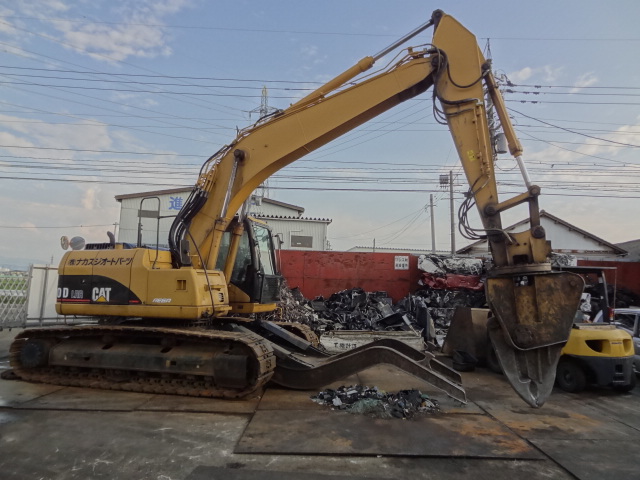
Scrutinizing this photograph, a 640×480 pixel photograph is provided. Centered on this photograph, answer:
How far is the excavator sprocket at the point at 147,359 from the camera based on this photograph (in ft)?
18.0

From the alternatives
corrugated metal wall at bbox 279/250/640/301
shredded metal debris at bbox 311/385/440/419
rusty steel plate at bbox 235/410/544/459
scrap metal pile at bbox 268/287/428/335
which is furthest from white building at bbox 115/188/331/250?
rusty steel plate at bbox 235/410/544/459

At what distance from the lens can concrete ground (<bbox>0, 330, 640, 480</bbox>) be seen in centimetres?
358

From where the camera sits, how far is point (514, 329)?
4.44m

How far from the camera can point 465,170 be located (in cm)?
516

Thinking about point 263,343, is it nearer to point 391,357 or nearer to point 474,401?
point 391,357

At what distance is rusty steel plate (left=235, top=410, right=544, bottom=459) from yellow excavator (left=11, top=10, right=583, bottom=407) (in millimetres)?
579

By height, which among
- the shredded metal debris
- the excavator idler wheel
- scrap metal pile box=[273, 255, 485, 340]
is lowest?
the shredded metal debris

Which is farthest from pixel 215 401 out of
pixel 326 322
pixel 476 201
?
pixel 326 322

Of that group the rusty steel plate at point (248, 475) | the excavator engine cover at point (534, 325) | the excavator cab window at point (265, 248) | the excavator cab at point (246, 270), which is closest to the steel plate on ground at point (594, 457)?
the excavator engine cover at point (534, 325)

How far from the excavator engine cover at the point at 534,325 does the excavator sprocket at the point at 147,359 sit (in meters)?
2.92

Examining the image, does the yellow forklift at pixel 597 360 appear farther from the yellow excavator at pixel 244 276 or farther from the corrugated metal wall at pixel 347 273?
the corrugated metal wall at pixel 347 273

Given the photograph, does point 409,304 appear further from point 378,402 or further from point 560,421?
point 378,402

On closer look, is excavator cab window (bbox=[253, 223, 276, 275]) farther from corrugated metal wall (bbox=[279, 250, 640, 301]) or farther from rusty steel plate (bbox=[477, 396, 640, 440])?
corrugated metal wall (bbox=[279, 250, 640, 301])

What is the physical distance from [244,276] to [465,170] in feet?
12.5
